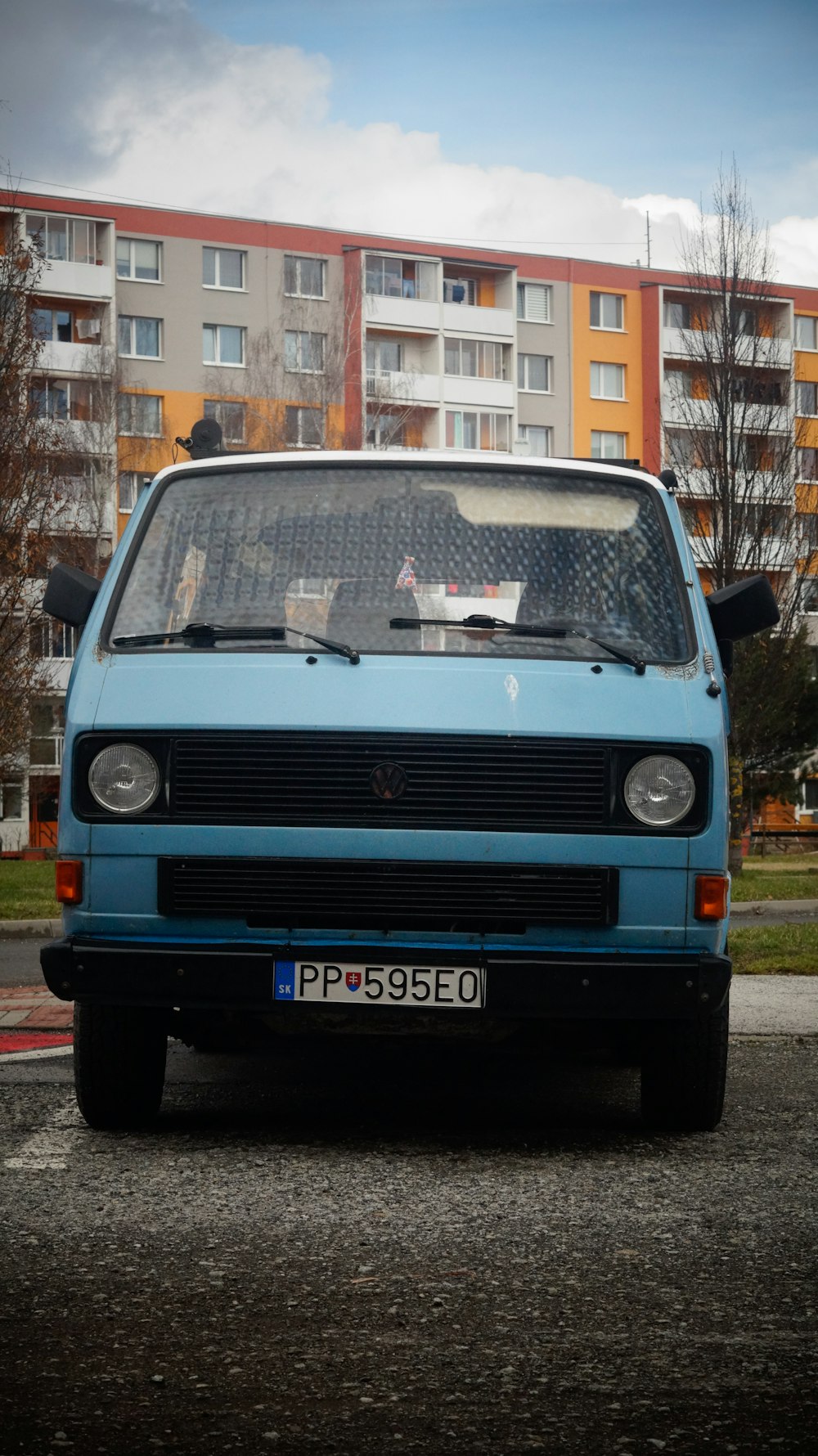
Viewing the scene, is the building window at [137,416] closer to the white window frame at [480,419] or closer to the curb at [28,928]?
the white window frame at [480,419]

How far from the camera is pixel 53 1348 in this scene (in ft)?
11.7

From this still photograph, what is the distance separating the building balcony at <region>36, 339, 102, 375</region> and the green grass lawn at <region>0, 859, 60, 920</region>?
3126 centimetres

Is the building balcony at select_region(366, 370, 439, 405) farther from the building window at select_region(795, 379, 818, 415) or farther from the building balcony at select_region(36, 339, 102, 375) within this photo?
the building window at select_region(795, 379, 818, 415)

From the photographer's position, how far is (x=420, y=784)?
533cm

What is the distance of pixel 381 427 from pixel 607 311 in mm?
15492

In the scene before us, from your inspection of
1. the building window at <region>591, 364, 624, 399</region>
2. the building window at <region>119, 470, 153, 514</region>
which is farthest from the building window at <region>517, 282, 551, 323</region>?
the building window at <region>119, 470, 153, 514</region>

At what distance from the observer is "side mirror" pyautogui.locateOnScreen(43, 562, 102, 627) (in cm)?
637

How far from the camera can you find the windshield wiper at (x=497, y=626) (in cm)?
577

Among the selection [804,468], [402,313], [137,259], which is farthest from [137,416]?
[804,468]

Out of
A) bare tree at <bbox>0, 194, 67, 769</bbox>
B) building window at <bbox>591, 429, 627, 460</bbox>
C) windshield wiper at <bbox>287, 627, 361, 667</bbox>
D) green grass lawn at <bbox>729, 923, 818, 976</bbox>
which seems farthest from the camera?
building window at <bbox>591, 429, 627, 460</bbox>

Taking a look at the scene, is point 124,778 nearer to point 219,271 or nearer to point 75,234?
point 75,234

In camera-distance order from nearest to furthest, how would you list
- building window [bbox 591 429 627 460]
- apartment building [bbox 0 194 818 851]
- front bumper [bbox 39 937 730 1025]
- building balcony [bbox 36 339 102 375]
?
front bumper [bbox 39 937 730 1025], apartment building [bbox 0 194 818 851], building balcony [bbox 36 339 102 375], building window [bbox 591 429 627 460]

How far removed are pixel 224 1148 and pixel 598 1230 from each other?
1440mm

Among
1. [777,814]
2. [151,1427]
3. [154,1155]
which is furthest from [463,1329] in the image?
[777,814]
